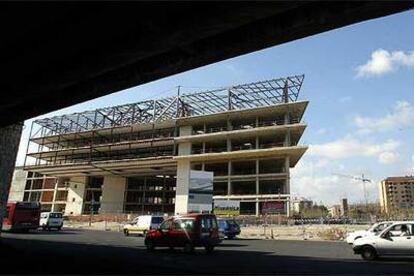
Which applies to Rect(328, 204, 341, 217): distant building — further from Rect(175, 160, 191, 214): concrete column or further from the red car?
the red car

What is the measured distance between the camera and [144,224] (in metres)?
37.7

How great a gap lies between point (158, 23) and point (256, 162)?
6543 cm

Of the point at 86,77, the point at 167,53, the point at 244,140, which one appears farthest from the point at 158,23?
the point at 244,140

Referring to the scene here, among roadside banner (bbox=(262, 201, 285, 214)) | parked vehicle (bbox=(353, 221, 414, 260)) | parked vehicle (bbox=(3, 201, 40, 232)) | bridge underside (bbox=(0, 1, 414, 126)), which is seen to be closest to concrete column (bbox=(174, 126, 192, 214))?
roadside banner (bbox=(262, 201, 285, 214))

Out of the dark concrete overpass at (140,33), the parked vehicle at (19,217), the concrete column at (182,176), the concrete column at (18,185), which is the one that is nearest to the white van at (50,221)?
the parked vehicle at (19,217)

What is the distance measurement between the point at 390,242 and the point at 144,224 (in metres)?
24.4

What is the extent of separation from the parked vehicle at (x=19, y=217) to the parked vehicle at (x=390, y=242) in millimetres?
29824

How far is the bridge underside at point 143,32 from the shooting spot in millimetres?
9852

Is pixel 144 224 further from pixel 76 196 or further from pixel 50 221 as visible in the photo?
pixel 76 196

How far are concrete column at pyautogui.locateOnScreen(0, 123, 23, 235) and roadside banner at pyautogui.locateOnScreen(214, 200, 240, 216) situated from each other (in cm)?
3863

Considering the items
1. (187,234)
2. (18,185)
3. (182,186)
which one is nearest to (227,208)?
(182,186)

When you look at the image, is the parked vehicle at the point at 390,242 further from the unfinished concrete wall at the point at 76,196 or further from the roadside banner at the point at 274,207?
the unfinished concrete wall at the point at 76,196

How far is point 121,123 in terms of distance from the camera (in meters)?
90.1

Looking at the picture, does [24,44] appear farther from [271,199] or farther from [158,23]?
[271,199]
